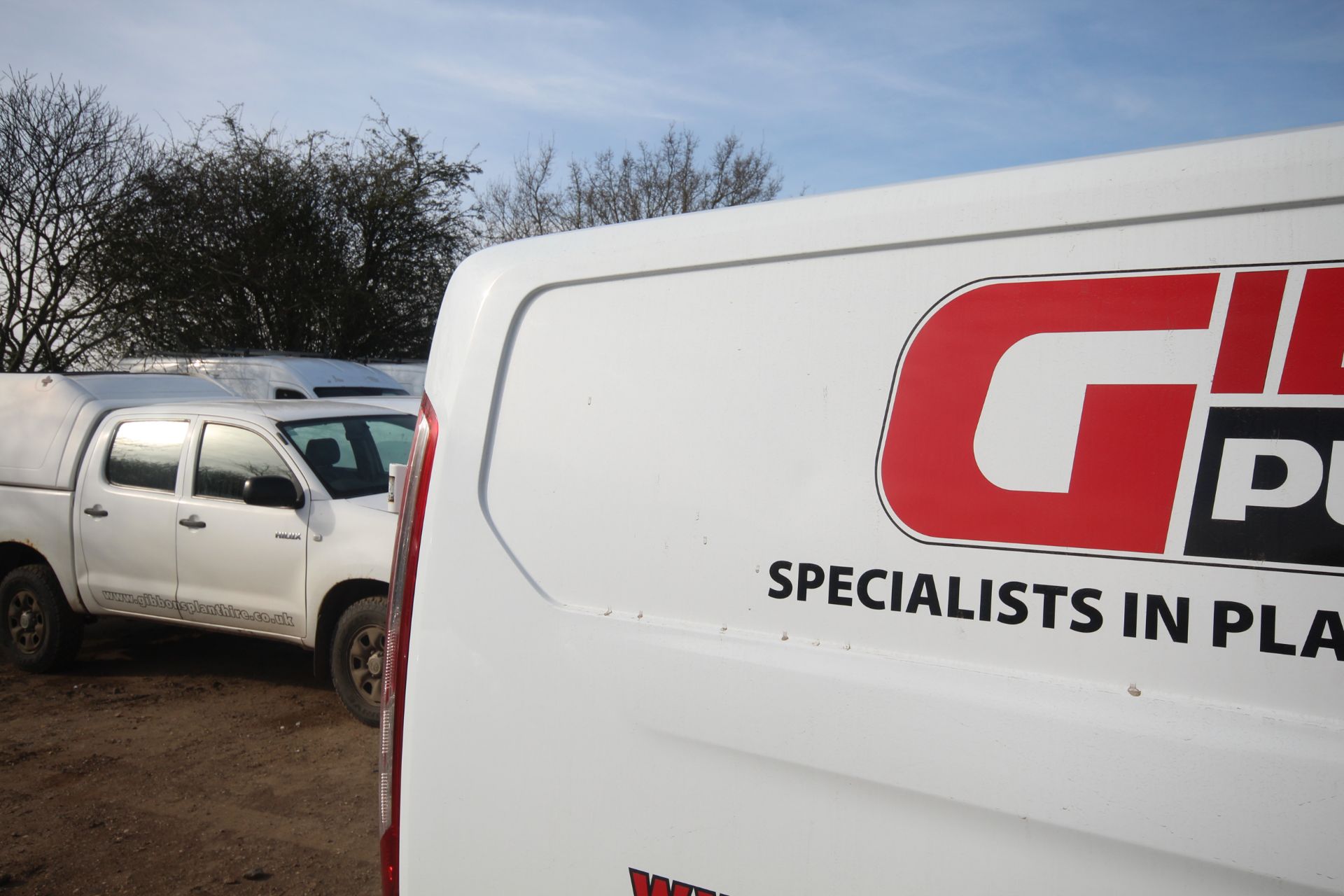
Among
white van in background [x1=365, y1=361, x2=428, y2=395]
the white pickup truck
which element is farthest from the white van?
white van in background [x1=365, y1=361, x2=428, y2=395]

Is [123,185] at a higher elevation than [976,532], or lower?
higher

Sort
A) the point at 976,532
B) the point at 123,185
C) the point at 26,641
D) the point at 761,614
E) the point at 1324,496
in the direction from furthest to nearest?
the point at 123,185 < the point at 26,641 < the point at 761,614 < the point at 976,532 < the point at 1324,496

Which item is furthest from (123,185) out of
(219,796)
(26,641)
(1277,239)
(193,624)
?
(1277,239)

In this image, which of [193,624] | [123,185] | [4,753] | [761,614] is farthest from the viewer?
[123,185]

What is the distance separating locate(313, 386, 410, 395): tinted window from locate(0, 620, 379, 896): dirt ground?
15.2 feet

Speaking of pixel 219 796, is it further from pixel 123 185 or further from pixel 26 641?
pixel 123 185

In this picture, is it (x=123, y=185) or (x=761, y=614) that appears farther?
(x=123, y=185)

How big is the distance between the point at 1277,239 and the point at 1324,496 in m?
0.37

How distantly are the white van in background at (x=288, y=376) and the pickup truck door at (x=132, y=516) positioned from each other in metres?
3.98

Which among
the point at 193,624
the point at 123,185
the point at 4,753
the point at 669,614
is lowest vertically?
the point at 4,753

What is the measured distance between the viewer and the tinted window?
11.1 metres

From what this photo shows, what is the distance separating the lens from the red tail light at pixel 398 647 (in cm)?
193

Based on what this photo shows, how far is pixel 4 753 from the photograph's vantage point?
5.19 m

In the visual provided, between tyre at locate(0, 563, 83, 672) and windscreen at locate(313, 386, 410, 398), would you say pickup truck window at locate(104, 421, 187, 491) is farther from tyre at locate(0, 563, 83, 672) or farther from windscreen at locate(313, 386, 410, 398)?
windscreen at locate(313, 386, 410, 398)
